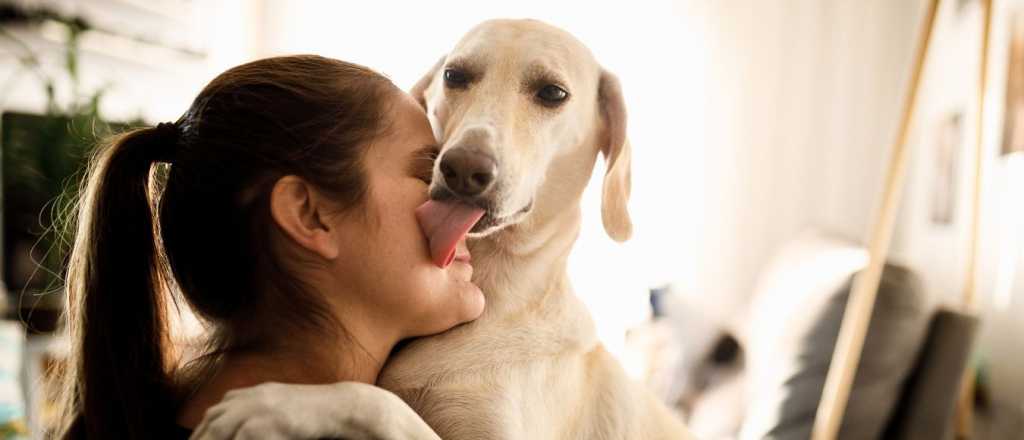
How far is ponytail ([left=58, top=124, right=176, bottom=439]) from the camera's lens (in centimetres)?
76

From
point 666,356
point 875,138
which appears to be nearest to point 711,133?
point 875,138

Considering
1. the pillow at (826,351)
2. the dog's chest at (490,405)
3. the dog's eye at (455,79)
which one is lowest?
the pillow at (826,351)

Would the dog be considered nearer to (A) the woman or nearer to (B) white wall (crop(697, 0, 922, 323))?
(A) the woman

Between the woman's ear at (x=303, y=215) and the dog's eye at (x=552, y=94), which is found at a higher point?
the dog's eye at (x=552, y=94)

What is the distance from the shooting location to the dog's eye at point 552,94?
106 cm

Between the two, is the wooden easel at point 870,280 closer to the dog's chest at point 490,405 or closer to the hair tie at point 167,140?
the dog's chest at point 490,405

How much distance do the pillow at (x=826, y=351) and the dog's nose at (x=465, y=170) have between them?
4.25ft

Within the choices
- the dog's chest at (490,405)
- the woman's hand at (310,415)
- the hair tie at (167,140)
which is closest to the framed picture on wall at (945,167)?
the dog's chest at (490,405)

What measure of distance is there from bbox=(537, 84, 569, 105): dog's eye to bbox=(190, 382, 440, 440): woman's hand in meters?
0.54

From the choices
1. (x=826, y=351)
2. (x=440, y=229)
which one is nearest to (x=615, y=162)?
(x=440, y=229)

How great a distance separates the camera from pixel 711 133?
330 cm

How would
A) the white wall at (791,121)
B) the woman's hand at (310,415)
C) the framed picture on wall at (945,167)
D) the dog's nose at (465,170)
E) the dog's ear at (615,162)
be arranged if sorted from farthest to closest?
the white wall at (791,121)
the framed picture on wall at (945,167)
the dog's ear at (615,162)
the dog's nose at (465,170)
the woman's hand at (310,415)

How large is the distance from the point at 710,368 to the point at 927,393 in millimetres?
663

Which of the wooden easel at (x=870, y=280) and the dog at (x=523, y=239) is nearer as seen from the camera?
the dog at (x=523, y=239)
